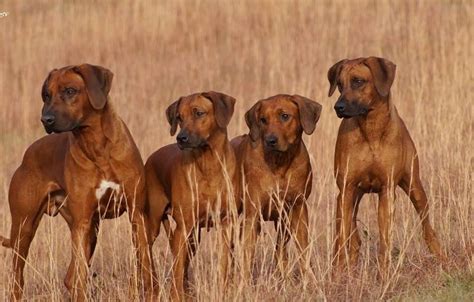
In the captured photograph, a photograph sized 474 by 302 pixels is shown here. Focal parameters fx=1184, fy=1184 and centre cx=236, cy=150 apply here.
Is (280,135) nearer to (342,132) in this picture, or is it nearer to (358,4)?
(342,132)

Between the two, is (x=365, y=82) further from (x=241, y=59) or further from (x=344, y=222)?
(x=241, y=59)

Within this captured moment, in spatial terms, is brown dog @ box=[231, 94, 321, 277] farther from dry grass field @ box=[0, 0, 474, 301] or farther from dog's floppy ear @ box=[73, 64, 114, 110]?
dry grass field @ box=[0, 0, 474, 301]

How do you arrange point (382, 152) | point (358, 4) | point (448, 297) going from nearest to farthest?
1. point (448, 297)
2. point (382, 152)
3. point (358, 4)

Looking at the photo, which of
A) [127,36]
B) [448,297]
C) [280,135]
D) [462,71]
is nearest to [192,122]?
[280,135]

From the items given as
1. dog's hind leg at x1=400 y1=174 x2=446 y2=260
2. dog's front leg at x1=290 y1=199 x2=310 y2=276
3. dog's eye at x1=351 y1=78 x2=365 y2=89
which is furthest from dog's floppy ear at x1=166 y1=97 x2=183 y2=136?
dog's hind leg at x1=400 y1=174 x2=446 y2=260

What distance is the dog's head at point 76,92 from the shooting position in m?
8.59

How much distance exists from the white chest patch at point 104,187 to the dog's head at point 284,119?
114 cm

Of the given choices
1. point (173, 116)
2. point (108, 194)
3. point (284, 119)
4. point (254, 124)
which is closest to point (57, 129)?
point (108, 194)

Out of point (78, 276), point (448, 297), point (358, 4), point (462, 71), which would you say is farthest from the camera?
point (358, 4)

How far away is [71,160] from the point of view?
8.82 meters

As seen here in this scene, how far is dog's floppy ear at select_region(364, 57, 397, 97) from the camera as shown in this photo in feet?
29.5

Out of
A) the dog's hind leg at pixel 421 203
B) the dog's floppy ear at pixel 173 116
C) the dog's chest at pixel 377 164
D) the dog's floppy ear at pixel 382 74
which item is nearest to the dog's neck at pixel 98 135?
the dog's floppy ear at pixel 173 116

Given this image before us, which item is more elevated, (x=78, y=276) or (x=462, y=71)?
(x=462, y=71)

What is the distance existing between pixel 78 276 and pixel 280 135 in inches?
70.9
